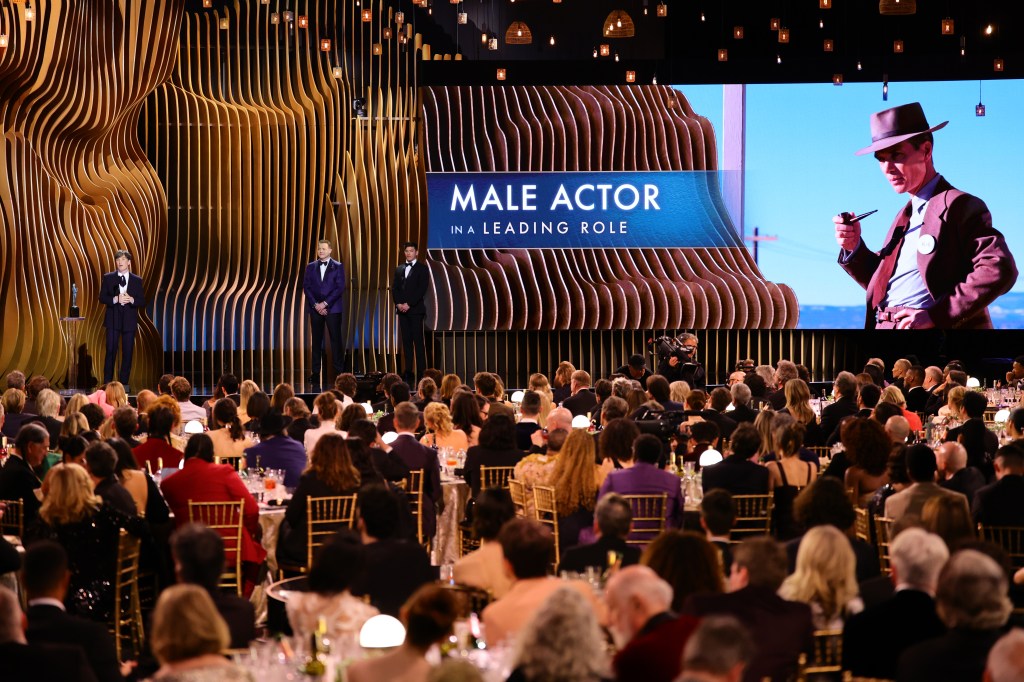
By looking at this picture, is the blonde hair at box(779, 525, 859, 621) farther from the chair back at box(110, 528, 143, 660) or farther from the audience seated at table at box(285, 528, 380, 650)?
the chair back at box(110, 528, 143, 660)

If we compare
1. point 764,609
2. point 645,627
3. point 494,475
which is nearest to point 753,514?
point 494,475

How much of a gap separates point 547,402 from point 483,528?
553 centimetres

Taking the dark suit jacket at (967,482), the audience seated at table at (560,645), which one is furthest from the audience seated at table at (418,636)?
the dark suit jacket at (967,482)

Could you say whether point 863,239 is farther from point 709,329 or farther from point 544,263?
point 544,263

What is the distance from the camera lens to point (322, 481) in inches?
298

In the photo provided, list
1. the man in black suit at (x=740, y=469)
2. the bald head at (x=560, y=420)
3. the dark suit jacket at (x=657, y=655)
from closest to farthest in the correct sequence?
the dark suit jacket at (x=657, y=655), the man in black suit at (x=740, y=469), the bald head at (x=560, y=420)

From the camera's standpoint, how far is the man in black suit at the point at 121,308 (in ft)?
52.3

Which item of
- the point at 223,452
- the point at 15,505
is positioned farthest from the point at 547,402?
the point at 15,505

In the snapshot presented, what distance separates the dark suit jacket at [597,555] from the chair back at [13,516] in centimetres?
321

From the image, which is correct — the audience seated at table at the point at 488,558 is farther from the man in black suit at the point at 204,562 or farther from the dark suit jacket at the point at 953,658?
the dark suit jacket at the point at 953,658

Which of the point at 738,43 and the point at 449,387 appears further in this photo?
the point at 738,43

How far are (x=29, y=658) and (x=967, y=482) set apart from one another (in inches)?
206

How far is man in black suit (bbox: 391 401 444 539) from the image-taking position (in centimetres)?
870

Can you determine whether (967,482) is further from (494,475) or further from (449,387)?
(449,387)
